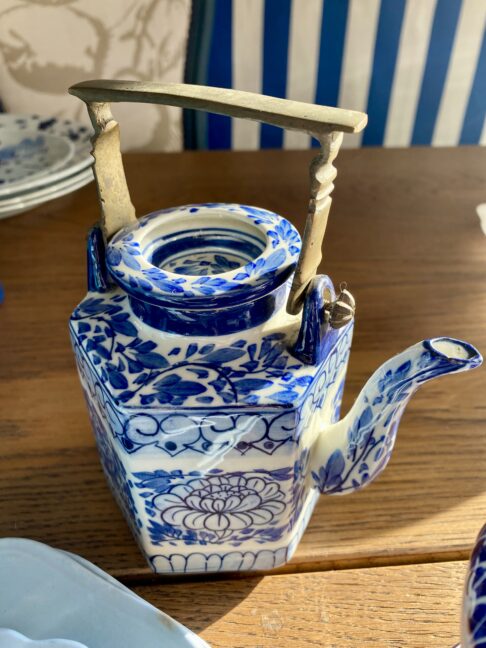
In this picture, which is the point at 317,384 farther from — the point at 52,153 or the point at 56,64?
the point at 56,64

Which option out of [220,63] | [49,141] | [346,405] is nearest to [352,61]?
[220,63]

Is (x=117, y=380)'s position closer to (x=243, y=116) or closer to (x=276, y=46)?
(x=243, y=116)

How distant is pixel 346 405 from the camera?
53 centimetres

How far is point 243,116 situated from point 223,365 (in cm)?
13

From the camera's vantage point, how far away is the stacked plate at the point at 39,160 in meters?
0.73

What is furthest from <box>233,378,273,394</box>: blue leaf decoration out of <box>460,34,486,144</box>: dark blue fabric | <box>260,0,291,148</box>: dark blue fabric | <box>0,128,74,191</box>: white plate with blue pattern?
<box>460,34,486,144</box>: dark blue fabric

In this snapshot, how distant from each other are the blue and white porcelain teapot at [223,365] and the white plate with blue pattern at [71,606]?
5 cm

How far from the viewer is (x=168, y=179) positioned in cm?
86

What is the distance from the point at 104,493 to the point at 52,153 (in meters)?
0.57

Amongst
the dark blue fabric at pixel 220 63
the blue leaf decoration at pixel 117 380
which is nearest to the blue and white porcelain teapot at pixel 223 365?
the blue leaf decoration at pixel 117 380

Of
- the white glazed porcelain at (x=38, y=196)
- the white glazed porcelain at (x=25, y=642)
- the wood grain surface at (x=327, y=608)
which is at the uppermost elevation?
the white glazed porcelain at (x=38, y=196)

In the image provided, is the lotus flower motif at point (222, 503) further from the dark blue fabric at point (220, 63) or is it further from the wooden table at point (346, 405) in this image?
the dark blue fabric at point (220, 63)

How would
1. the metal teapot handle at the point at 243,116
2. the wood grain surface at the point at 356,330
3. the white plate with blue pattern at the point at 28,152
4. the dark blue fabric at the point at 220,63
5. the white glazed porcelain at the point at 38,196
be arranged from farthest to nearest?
the dark blue fabric at the point at 220,63 → the white plate with blue pattern at the point at 28,152 → the white glazed porcelain at the point at 38,196 → the wood grain surface at the point at 356,330 → the metal teapot handle at the point at 243,116

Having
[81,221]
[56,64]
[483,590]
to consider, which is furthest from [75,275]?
[56,64]
